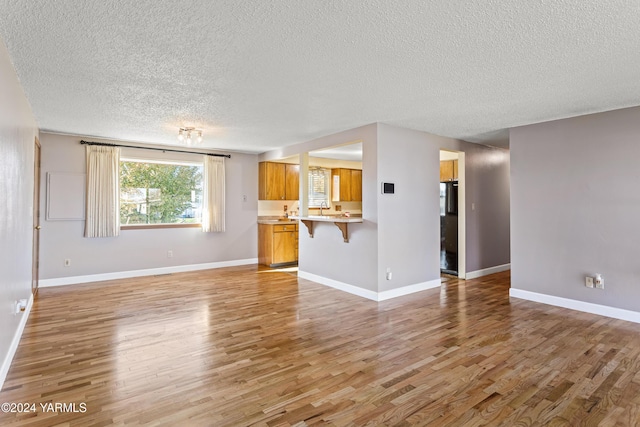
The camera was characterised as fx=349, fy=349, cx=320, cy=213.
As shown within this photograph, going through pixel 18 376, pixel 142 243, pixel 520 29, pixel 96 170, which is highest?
pixel 520 29

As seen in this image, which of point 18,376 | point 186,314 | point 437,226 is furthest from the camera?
point 437,226

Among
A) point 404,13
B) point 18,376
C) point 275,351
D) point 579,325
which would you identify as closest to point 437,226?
point 579,325

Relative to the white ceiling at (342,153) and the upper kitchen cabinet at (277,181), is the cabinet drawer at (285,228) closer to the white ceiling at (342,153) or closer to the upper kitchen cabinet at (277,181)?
the upper kitchen cabinet at (277,181)

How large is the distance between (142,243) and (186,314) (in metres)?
2.79

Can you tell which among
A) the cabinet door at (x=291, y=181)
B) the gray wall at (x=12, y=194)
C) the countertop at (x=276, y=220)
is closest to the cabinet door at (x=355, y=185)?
the cabinet door at (x=291, y=181)

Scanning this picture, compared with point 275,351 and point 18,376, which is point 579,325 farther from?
point 18,376

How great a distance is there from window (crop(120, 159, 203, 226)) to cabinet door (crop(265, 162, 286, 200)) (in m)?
1.34

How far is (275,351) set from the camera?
2936 millimetres

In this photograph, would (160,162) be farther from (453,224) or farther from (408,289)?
(453,224)

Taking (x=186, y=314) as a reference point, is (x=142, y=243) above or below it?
above

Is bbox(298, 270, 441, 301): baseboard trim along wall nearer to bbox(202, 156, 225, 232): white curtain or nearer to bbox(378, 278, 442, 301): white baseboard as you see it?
bbox(378, 278, 442, 301): white baseboard

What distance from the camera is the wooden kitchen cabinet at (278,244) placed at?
6969 mm

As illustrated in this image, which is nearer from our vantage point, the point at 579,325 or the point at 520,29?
the point at 520,29

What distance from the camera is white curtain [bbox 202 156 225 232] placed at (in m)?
6.67
